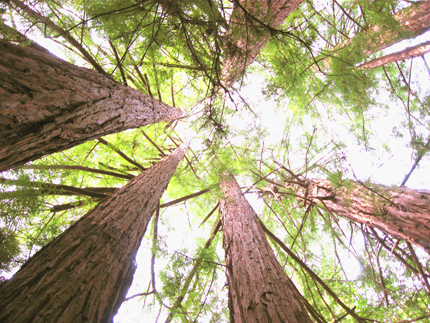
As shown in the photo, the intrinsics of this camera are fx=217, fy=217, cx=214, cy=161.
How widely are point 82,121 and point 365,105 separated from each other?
491 centimetres

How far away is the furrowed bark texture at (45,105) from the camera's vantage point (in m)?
1.39

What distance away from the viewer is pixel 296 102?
16.5 ft

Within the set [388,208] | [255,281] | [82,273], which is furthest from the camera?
[388,208]

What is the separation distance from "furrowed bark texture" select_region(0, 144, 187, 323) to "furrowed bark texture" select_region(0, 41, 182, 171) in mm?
726

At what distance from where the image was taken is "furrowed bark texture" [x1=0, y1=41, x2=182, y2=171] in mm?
1389

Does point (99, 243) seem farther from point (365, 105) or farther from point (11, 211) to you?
point (365, 105)

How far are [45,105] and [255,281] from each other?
2.33 meters

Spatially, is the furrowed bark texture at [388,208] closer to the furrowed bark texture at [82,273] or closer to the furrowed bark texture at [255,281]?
the furrowed bark texture at [255,281]

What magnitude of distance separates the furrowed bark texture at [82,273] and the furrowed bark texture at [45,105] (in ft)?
2.38

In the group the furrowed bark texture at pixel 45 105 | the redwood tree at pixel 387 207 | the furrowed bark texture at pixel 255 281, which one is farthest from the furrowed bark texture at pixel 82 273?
the redwood tree at pixel 387 207

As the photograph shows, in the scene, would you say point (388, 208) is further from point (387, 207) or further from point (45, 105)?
point (45, 105)

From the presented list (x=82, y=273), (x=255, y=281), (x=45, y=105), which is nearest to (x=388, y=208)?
(x=255, y=281)

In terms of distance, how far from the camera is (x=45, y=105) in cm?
158

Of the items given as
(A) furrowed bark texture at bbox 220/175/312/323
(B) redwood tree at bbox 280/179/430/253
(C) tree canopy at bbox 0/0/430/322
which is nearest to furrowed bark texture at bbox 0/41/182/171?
(C) tree canopy at bbox 0/0/430/322
